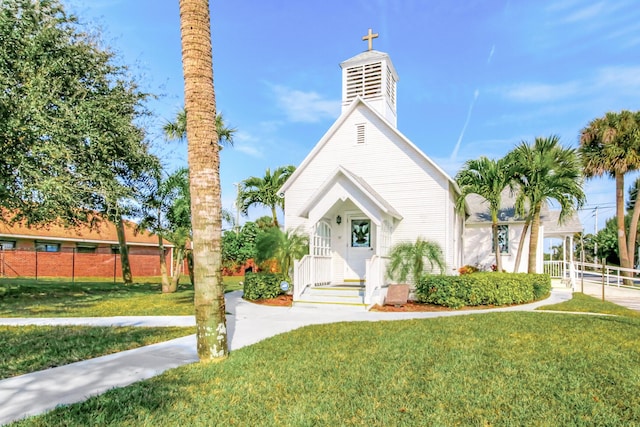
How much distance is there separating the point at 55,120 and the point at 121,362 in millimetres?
8714

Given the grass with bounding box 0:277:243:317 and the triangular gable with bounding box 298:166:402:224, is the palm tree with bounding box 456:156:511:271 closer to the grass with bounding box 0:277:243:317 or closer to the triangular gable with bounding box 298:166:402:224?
the triangular gable with bounding box 298:166:402:224

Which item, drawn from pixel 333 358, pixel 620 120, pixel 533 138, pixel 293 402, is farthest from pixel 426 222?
pixel 620 120

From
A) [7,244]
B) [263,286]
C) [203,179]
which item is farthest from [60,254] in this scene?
[203,179]

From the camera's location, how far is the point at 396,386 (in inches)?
185

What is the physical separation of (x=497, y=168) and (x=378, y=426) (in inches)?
541

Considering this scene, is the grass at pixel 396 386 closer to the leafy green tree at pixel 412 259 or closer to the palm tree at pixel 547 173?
the leafy green tree at pixel 412 259

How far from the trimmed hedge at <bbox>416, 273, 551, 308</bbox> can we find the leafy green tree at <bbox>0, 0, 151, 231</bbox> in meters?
9.91

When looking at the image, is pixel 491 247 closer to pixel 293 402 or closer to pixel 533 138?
pixel 533 138

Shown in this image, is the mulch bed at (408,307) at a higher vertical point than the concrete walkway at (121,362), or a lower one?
lower

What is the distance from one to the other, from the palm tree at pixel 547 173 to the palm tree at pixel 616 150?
385 inches

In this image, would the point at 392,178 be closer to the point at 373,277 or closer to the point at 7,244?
the point at 373,277

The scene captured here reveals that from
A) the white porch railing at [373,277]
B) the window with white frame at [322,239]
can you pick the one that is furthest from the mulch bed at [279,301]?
the white porch railing at [373,277]

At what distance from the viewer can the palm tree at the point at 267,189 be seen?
2244 centimetres

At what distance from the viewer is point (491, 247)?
20.5 meters
